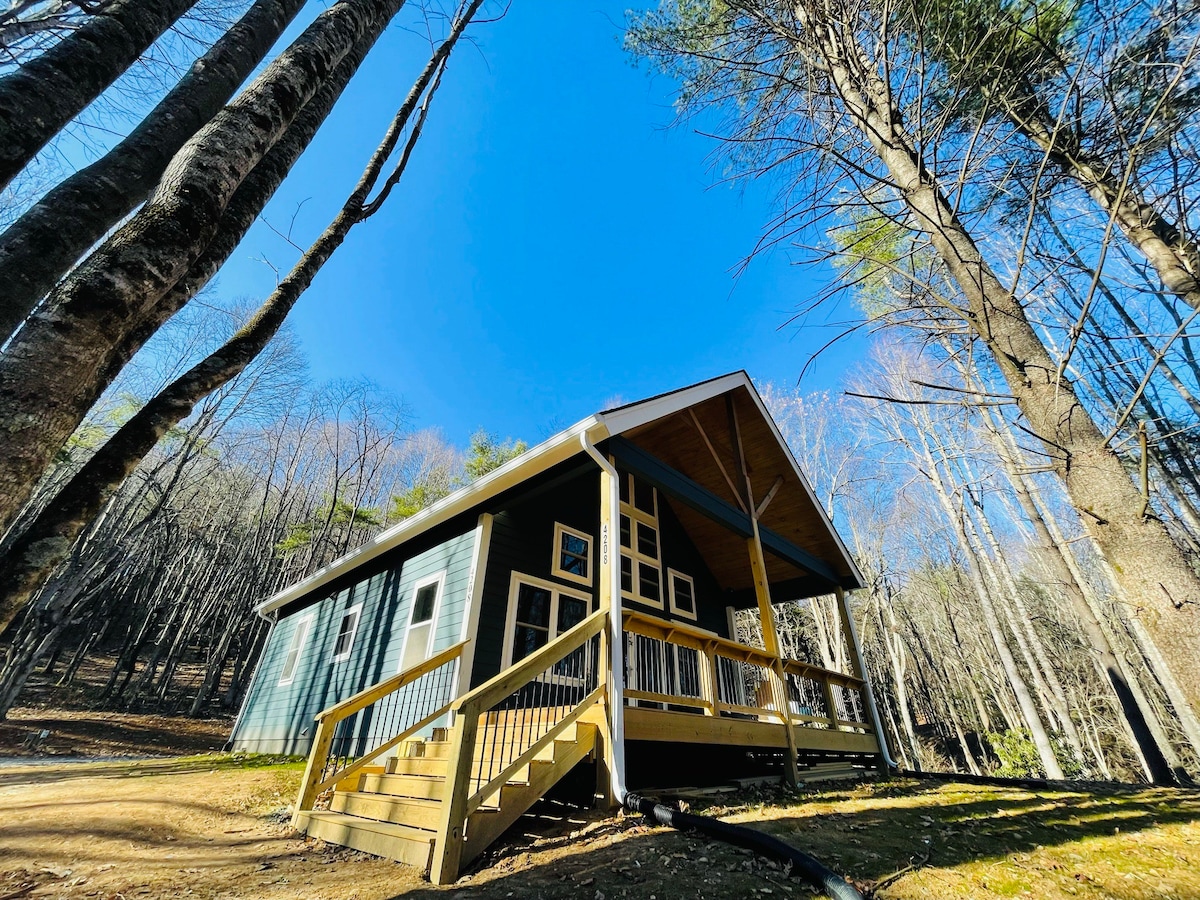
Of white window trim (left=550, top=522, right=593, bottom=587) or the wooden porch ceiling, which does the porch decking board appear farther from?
white window trim (left=550, top=522, right=593, bottom=587)

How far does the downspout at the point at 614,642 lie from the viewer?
398cm

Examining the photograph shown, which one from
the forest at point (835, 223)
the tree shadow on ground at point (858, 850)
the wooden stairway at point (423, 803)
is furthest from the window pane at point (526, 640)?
the forest at point (835, 223)

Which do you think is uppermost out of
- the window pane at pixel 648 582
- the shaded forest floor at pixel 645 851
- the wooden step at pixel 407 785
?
the window pane at pixel 648 582

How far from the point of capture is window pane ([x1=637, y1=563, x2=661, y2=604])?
8445 mm

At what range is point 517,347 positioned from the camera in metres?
26.8

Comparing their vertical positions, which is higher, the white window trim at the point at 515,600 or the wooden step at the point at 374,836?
the white window trim at the point at 515,600

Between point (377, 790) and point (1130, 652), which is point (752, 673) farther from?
point (1130, 652)

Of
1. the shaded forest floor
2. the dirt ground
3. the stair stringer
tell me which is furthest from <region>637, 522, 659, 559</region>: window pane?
the dirt ground

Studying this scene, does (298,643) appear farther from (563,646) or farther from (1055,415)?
(1055,415)

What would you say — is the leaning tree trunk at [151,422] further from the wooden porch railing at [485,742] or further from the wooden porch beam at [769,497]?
the wooden porch beam at [769,497]

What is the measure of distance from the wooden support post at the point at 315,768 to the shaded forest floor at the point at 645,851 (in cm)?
24

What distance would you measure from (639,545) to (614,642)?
4256 millimetres

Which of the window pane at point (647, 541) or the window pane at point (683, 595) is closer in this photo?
the window pane at point (647, 541)

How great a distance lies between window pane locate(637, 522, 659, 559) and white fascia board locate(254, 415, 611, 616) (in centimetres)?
305
